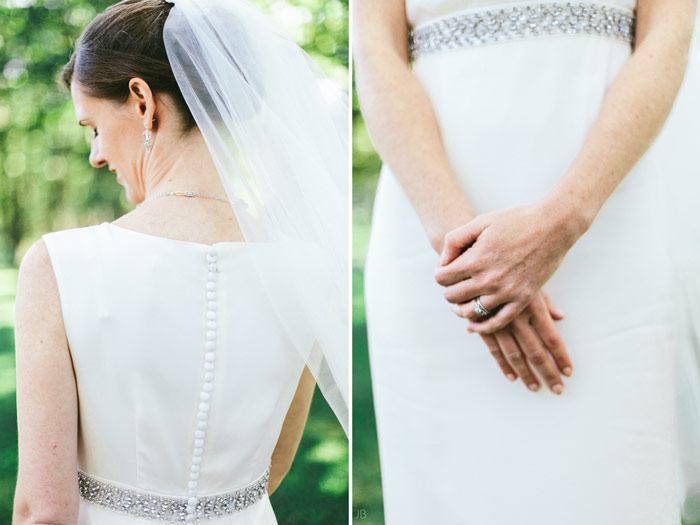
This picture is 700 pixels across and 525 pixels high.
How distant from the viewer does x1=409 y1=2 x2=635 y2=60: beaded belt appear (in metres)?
1.05

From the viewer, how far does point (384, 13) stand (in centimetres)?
115

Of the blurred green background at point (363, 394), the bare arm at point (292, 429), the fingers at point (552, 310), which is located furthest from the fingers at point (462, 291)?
the blurred green background at point (363, 394)

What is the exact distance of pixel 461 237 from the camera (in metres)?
0.94

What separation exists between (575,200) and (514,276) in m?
0.13

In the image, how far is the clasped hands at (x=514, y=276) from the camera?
3.00 feet

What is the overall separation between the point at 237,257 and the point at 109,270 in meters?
0.19

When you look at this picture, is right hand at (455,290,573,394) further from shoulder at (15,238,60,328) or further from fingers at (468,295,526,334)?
shoulder at (15,238,60,328)

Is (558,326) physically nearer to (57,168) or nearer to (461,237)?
(461,237)

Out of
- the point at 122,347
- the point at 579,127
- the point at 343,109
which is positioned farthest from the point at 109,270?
the point at 579,127

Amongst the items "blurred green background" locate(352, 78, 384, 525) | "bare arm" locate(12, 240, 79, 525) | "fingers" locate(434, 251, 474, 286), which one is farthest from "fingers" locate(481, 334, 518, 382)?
"blurred green background" locate(352, 78, 384, 525)

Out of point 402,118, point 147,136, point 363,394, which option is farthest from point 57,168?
point 402,118

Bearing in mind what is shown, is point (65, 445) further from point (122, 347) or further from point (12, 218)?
point (12, 218)

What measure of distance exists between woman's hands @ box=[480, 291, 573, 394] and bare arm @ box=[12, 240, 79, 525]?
1.93 ft

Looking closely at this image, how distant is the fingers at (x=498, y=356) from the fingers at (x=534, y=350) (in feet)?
0.10
